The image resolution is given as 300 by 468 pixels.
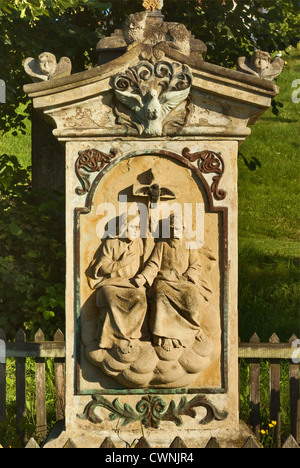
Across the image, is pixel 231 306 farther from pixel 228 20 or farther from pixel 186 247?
pixel 228 20

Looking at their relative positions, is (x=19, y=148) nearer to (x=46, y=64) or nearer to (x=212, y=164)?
(x=46, y=64)

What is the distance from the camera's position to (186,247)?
4863 millimetres

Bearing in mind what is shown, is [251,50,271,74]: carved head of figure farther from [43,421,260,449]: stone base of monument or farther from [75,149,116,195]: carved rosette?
[43,421,260,449]: stone base of monument

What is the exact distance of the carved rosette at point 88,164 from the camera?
4.85 meters

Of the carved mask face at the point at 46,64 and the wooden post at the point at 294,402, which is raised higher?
the carved mask face at the point at 46,64

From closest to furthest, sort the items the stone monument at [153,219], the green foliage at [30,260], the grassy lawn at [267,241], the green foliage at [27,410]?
the stone monument at [153,219] → the green foliage at [27,410] → the grassy lawn at [267,241] → the green foliage at [30,260]

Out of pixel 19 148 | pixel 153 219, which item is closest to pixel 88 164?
pixel 153 219

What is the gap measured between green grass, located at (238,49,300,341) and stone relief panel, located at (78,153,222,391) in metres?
2.91

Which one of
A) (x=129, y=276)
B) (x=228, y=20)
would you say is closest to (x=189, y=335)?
(x=129, y=276)

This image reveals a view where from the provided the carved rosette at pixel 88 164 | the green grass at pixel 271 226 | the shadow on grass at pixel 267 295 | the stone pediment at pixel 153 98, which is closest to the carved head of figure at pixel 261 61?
the stone pediment at pixel 153 98

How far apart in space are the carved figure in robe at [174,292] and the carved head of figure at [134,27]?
1.25 metres

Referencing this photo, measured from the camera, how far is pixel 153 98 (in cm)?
477

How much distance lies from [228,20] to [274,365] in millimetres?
4019

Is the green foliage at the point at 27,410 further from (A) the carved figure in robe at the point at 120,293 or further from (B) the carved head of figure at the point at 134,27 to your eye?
(B) the carved head of figure at the point at 134,27
